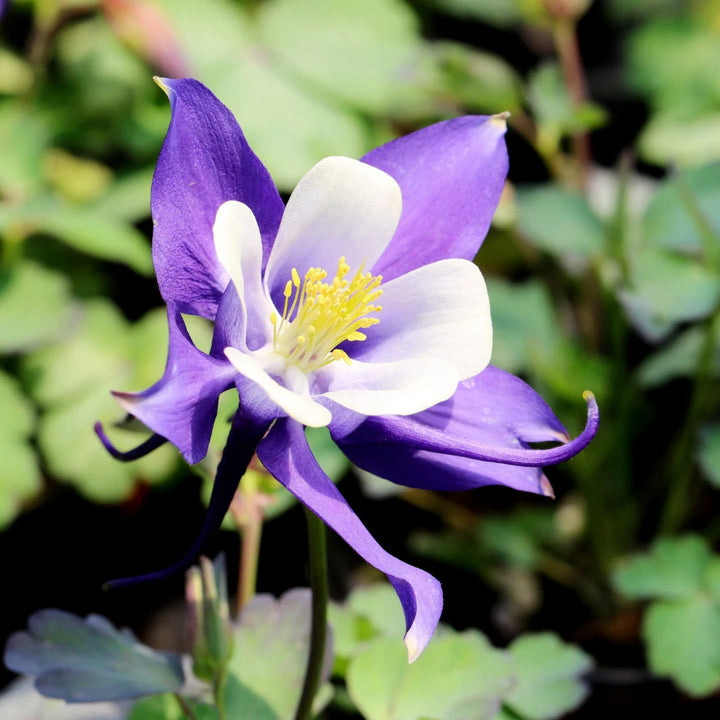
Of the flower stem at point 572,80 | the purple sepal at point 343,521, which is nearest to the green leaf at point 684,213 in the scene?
the flower stem at point 572,80

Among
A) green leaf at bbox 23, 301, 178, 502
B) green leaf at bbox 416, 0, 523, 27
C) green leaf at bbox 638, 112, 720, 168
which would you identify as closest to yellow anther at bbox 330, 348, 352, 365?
green leaf at bbox 23, 301, 178, 502

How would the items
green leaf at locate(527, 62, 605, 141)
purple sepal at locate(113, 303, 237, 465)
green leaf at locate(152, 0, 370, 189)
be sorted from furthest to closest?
green leaf at locate(152, 0, 370, 189), green leaf at locate(527, 62, 605, 141), purple sepal at locate(113, 303, 237, 465)

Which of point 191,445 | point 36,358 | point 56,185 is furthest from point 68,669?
point 56,185

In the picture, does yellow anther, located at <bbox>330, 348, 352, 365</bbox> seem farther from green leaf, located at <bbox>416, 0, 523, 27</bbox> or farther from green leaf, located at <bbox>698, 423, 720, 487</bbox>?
green leaf, located at <bbox>416, 0, 523, 27</bbox>

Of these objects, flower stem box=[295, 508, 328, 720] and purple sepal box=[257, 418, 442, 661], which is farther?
flower stem box=[295, 508, 328, 720]

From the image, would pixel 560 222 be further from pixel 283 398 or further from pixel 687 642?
pixel 283 398

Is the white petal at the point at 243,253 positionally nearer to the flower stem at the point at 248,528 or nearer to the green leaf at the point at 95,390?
the flower stem at the point at 248,528
